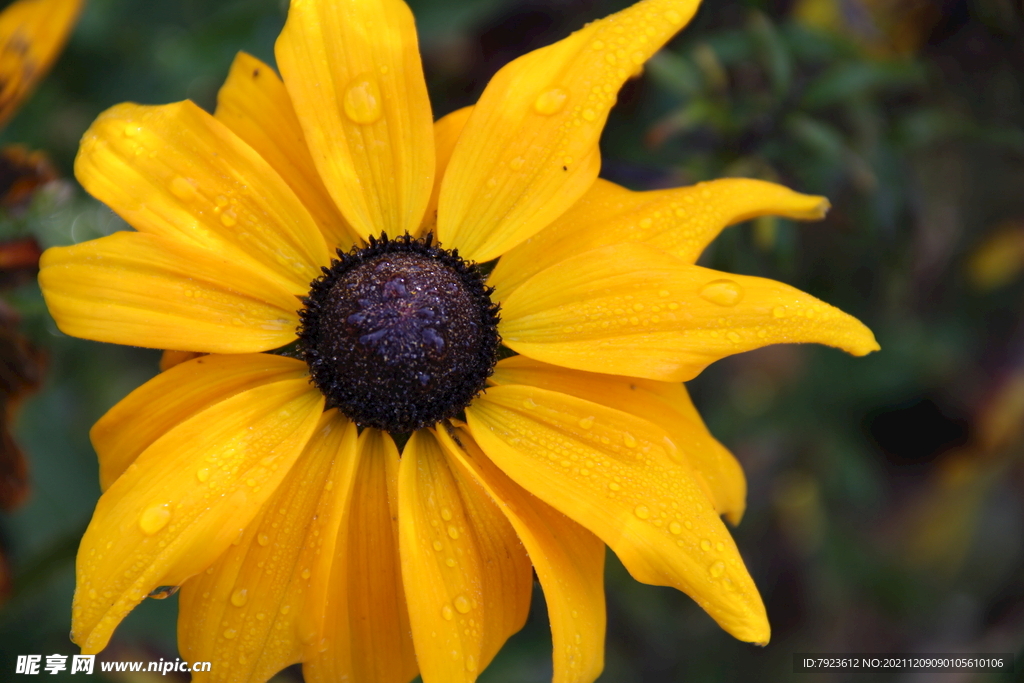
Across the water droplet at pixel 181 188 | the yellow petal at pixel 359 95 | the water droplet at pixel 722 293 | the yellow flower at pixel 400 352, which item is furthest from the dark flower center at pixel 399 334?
the water droplet at pixel 722 293

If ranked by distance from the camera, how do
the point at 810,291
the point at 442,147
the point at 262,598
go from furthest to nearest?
1. the point at 810,291
2. the point at 442,147
3. the point at 262,598

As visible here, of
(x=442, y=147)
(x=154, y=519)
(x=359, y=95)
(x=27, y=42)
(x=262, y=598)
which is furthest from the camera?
(x=27, y=42)

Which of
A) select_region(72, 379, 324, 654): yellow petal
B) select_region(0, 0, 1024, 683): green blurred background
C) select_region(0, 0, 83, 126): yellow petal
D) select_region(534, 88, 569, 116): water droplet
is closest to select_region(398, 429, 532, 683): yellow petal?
select_region(72, 379, 324, 654): yellow petal

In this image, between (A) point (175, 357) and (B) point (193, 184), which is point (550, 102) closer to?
(B) point (193, 184)

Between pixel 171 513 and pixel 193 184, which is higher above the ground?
pixel 193 184

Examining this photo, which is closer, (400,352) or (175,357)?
(400,352)

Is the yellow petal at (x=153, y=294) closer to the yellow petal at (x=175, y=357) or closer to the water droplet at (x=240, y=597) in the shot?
the yellow petal at (x=175, y=357)

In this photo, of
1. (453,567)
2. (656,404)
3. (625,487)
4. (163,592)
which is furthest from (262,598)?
(656,404)
